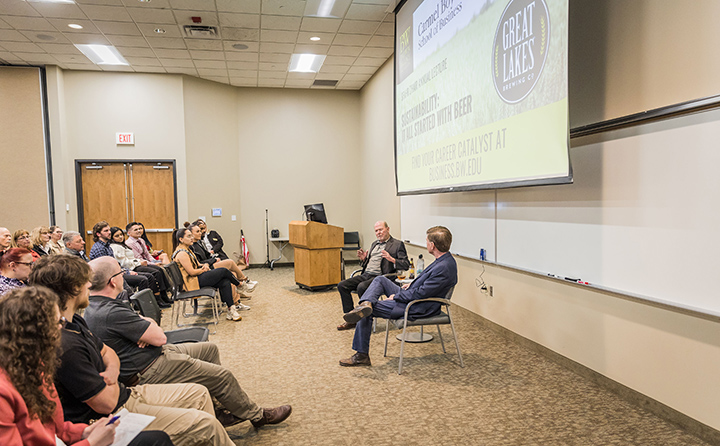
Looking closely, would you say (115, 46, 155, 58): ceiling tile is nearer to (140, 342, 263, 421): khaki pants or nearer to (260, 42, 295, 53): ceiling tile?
(260, 42, 295, 53): ceiling tile

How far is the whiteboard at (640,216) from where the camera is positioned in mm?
2428

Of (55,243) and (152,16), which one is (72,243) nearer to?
(55,243)

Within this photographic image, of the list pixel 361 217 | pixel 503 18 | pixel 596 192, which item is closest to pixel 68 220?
pixel 361 217

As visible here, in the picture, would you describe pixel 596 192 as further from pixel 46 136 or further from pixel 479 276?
pixel 46 136

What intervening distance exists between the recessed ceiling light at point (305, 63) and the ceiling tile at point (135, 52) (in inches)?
92.0

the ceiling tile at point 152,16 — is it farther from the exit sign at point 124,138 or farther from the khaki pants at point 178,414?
the khaki pants at point 178,414

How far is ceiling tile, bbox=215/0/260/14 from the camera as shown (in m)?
5.52

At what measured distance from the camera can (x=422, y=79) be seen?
5.14 meters

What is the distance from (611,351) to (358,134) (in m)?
8.02

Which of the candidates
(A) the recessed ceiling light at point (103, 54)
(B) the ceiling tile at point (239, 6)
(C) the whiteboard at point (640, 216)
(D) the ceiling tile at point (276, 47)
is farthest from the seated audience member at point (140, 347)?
(A) the recessed ceiling light at point (103, 54)

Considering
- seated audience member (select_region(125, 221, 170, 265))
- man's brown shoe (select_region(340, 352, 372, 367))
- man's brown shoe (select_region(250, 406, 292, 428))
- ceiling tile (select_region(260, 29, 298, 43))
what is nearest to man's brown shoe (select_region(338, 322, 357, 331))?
man's brown shoe (select_region(340, 352, 372, 367))

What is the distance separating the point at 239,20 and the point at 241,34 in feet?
1.69

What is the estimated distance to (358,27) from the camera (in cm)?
644

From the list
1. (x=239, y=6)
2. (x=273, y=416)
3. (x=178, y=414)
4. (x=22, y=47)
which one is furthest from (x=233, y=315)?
(x=22, y=47)
